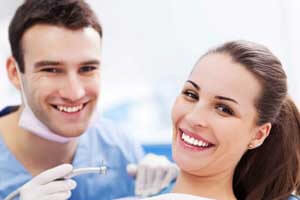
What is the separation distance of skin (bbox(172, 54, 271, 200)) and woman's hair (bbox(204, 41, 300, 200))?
0.09 feet

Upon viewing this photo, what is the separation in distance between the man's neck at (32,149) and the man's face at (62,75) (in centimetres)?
10

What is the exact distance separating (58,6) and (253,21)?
102 centimetres

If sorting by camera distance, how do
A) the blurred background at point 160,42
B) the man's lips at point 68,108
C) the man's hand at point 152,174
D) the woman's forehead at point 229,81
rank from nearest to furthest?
the woman's forehead at point 229,81, the man's hand at point 152,174, the man's lips at point 68,108, the blurred background at point 160,42

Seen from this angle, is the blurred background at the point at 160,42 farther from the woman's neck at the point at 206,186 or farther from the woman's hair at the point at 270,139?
the woman's neck at the point at 206,186

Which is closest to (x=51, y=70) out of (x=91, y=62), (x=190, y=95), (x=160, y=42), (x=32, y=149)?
(x=91, y=62)

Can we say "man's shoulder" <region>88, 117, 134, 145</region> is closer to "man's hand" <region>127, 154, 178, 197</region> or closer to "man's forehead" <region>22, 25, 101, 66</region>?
"man's hand" <region>127, 154, 178, 197</region>

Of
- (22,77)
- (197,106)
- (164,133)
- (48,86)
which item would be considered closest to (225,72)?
(197,106)

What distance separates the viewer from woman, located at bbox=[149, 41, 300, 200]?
1.26 meters

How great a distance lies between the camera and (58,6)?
165 cm

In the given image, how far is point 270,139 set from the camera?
1426mm

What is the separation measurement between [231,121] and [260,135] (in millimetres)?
128

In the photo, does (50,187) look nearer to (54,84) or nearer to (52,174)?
(52,174)

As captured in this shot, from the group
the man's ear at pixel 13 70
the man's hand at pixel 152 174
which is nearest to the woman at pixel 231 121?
the man's hand at pixel 152 174

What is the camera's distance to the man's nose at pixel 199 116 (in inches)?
49.4
